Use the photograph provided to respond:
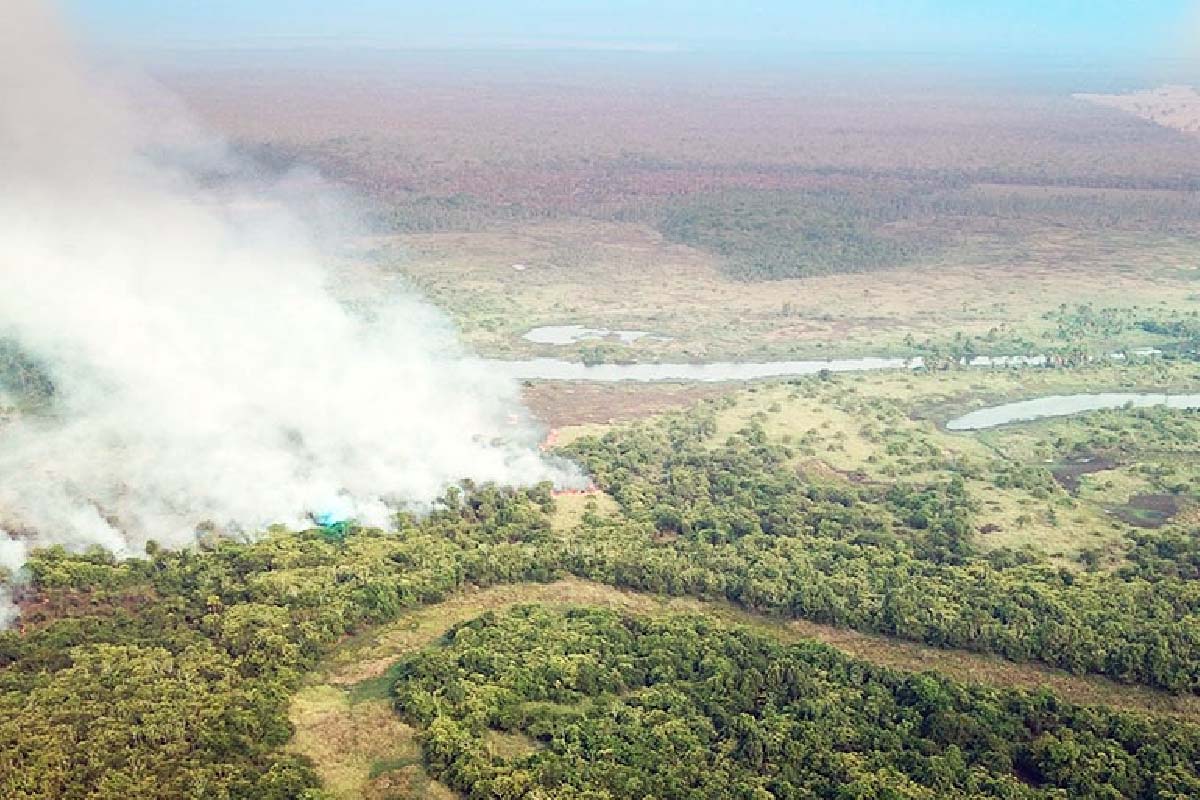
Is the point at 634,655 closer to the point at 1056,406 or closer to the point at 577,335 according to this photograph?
the point at 1056,406

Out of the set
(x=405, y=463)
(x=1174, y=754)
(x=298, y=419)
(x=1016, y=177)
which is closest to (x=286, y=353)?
(x=298, y=419)

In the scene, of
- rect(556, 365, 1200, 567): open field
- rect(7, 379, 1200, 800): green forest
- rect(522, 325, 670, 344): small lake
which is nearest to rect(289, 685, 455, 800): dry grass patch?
rect(7, 379, 1200, 800): green forest

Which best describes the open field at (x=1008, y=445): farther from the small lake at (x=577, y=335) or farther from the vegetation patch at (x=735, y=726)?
the vegetation patch at (x=735, y=726)

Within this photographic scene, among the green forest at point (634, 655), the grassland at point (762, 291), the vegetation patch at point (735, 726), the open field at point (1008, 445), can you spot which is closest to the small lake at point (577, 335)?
the grassland at point (762, 291)

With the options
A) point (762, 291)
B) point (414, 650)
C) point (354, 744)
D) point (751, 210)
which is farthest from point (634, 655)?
point (751, 210)

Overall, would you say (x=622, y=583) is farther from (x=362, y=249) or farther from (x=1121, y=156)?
(x=1121, y=156)
